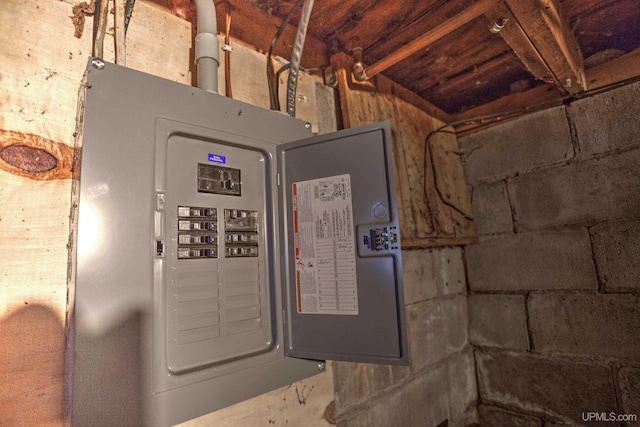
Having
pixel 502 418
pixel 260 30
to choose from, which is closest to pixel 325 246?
pixel 260 30

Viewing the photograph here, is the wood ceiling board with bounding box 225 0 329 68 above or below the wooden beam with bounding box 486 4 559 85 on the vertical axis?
above

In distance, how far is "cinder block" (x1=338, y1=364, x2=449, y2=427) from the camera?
113cm

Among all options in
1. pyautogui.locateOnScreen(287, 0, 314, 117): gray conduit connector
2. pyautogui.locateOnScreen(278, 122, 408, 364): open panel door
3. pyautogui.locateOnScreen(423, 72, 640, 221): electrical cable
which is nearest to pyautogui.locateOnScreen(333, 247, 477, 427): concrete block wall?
pyautogui.locateOnScreen(423, 72, 640, 221): electrical cable

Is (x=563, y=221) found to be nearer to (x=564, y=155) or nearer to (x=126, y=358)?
(x=564, y=155)

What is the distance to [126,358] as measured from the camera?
0.55 meters

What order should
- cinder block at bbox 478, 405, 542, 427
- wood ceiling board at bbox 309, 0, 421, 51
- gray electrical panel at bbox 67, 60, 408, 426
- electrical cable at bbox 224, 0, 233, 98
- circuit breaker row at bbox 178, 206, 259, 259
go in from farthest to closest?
cinder block at bbox 478, 405, 542, 427 → wood ceiling board at bbox 309, 0, 421, 51 → electrical cable at bbox 224, 0, 233, 98 → circuit breaker row at bbox 178, 206, 259, 259 → gray electrical panel at bbox 67, 60, 408, 426

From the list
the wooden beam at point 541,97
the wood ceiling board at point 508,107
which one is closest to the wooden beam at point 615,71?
the wooden beam at point 541,97

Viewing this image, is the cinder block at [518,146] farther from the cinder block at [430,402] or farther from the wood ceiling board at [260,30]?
the wood ceiling board at [260,30]

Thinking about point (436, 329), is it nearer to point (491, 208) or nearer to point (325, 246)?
point (491, 208)

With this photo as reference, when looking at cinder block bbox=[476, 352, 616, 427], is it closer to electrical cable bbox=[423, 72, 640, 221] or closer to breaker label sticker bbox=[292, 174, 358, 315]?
electrical cable bbox=[423, 72, 640, 221]

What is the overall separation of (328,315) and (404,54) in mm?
857

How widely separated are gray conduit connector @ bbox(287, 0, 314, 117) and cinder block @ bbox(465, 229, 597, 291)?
1260 mm

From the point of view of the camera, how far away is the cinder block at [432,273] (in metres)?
1.39

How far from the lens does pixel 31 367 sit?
1.89 ft
